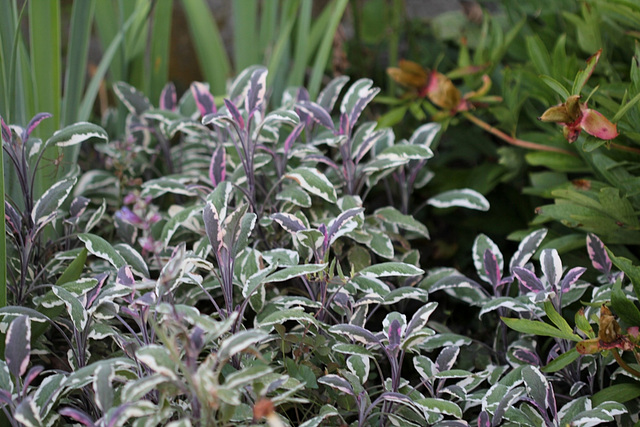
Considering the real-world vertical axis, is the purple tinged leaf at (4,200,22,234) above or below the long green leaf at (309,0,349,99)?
below

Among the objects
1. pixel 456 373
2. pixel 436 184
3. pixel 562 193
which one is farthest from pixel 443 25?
pixel 456 373

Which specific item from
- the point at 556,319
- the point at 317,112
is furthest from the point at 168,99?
the point at 556,319

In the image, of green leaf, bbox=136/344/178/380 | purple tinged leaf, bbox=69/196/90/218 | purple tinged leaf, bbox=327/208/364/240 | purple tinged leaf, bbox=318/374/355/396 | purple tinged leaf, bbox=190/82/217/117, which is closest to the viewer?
green leaf, bbox=136/344/178/380

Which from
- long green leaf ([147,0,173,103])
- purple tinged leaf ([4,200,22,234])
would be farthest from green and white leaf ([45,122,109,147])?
long green leaf ([147,0,173,103])

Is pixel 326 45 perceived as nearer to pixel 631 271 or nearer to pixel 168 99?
pixel 168 99

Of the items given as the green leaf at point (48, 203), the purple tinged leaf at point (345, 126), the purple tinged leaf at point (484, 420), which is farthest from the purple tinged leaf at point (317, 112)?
the purple tinged leaf at point (484, 420)

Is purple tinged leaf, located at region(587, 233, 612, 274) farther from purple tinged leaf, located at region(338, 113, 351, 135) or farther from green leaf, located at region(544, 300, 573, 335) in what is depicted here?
purple tinged leaf, located at region(338, 113, 351, 135)
